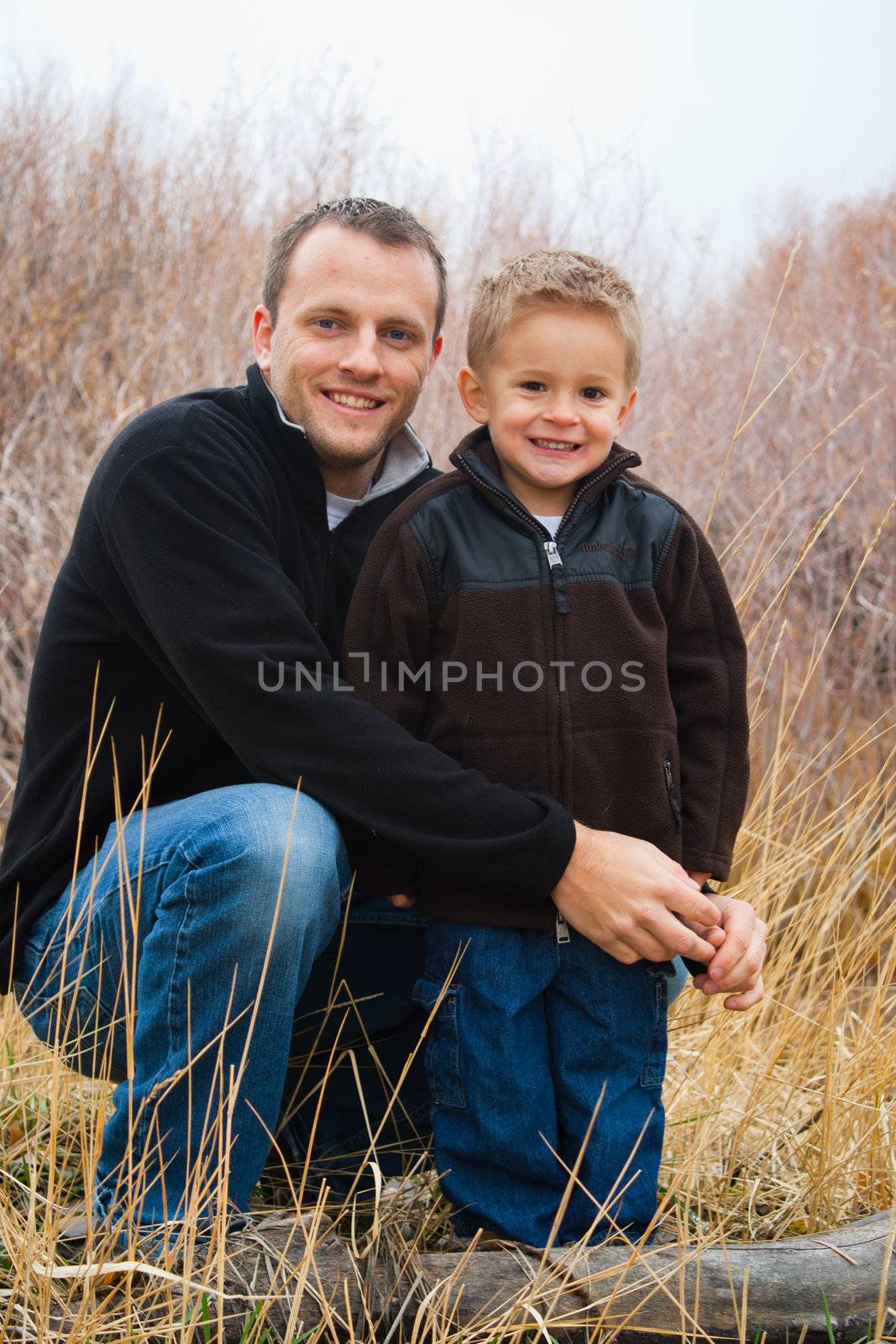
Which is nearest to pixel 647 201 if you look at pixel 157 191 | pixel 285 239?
pixel 157 191

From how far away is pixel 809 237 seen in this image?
9609 millimetres

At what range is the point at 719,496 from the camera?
9.29 ft

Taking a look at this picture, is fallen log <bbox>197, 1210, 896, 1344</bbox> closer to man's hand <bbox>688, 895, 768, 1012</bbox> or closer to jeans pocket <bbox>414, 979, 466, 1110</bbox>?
jeans pocket <bbox>414, 979, 466, 1110</bbox>

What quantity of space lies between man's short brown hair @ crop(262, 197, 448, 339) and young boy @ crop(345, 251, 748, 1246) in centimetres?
29

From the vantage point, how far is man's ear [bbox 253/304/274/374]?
2281 millimetres

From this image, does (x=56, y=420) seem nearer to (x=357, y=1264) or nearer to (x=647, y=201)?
(x=647, y=201)

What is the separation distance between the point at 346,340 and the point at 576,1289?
157 cm

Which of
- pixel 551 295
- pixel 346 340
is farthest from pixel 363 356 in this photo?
pixel 551 295

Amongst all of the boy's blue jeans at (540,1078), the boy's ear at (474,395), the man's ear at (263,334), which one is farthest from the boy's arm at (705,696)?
the man's ear at (263,334)

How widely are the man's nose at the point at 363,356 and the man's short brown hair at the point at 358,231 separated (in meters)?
0.17

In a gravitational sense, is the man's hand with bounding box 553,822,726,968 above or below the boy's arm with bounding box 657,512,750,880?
below

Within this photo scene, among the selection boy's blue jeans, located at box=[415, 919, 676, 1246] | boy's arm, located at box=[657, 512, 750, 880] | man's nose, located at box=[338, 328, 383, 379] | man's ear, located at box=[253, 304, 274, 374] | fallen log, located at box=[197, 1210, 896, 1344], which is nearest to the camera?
fallen log, located at box=[197, 1210, 896, 1344]

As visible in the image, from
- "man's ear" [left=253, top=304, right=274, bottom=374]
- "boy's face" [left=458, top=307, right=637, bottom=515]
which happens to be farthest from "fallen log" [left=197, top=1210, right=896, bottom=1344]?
"man's ear" [left=253, top=304, right=274, bottom=374]

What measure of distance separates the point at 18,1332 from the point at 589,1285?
2.58 feet
